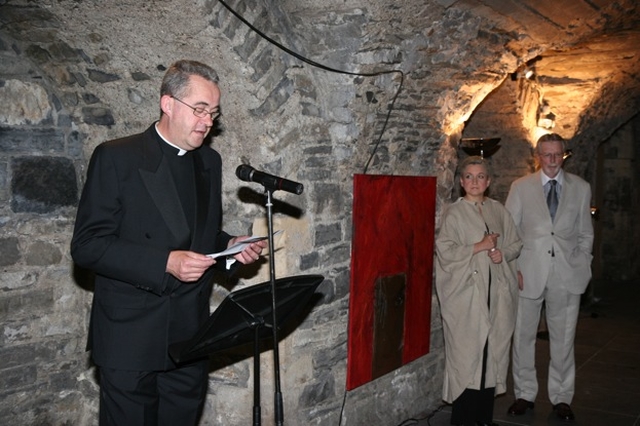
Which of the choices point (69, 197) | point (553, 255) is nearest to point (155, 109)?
point (69, 197)

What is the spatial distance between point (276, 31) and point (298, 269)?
125cm

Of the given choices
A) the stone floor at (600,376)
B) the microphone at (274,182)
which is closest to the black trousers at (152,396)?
the microphone at (274,182)

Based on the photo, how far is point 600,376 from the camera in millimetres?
6285

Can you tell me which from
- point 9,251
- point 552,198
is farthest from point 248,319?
point 552,198

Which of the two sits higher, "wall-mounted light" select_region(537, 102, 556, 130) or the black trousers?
"wall-mounted light" select_region(537, 102, 556, 130)

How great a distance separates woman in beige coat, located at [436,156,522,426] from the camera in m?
4.55

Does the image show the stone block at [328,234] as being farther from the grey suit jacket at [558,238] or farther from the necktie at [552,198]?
the necktie at [552,198]

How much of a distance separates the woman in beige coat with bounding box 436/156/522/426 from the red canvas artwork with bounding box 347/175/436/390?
324mm

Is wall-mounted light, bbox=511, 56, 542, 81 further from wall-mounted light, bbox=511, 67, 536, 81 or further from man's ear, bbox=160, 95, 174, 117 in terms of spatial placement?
man's ear, bbox=160, 95, 174, 117

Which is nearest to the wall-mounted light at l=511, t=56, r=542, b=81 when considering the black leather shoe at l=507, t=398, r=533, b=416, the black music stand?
the black leather shoe at l=507, t=398, r=533, b=416

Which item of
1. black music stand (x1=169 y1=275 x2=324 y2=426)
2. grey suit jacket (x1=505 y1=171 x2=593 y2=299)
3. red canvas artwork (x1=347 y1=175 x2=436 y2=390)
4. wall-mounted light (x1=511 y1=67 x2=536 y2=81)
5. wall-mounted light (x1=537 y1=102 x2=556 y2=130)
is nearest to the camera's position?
black music stand (x1=169 y1=275 x2=324 y2=426)

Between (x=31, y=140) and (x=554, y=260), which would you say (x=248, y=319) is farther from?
(x=554, y=260)

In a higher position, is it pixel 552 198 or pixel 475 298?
pixel 552 198

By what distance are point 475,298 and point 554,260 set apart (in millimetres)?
712
